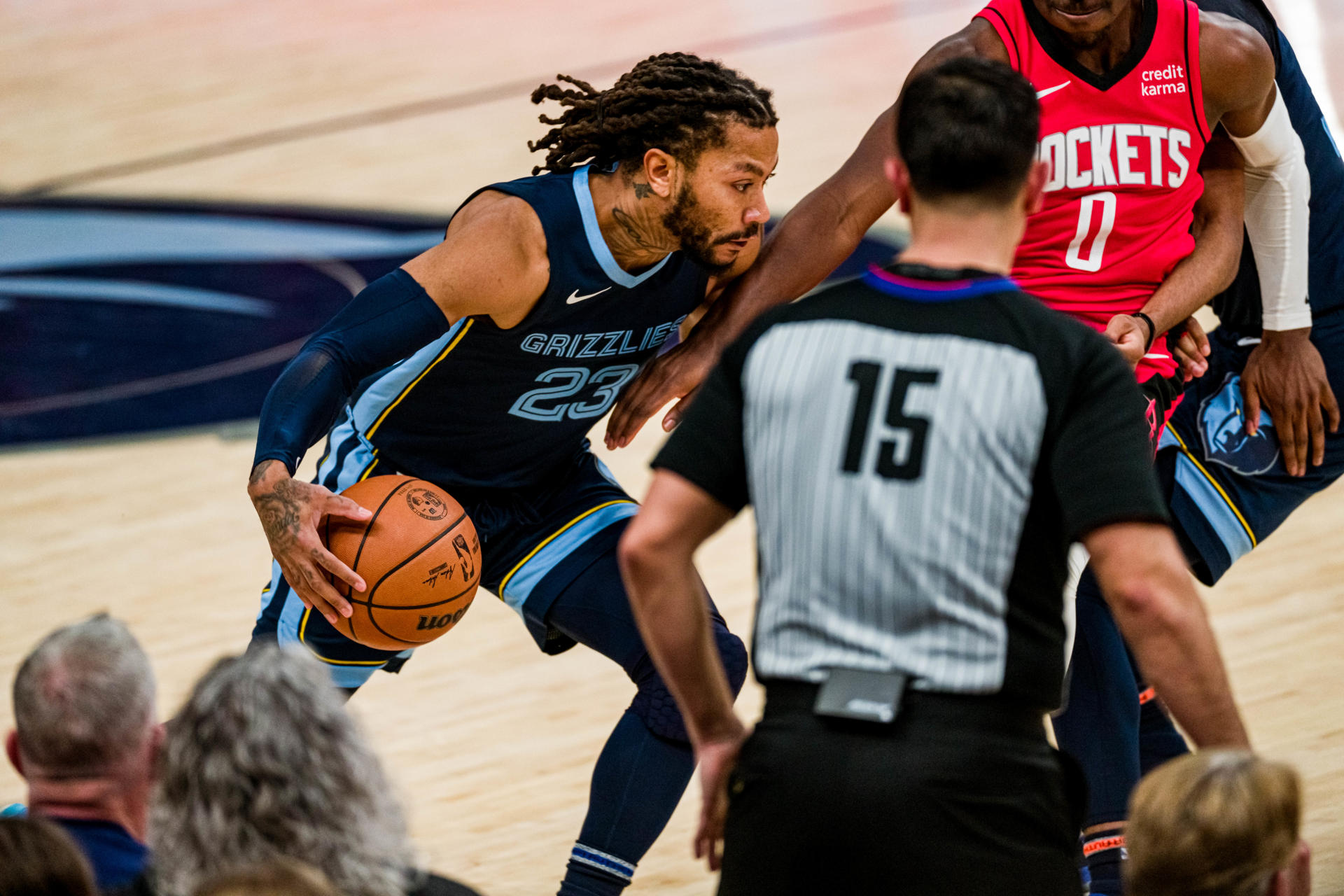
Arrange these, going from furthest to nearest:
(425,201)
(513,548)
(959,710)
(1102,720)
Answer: (425,201), (513,548), (1102,720), (959,710)

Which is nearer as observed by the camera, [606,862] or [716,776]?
[716,776]

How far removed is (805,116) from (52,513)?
561 centimetres

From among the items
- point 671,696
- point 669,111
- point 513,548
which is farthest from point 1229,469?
point 513,548

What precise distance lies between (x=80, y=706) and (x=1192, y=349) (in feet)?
8.68

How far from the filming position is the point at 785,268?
3.88m

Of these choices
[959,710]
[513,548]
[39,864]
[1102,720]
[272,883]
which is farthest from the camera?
[513,548]

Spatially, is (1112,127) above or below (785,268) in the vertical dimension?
above

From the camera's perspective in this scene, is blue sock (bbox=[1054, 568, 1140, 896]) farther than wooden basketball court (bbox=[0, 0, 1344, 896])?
No

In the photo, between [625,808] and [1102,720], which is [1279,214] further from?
[625,808]

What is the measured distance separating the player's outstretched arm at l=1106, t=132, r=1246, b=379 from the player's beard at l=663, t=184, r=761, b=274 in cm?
86

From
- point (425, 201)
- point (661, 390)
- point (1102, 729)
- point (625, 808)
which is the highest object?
point (661, 390)

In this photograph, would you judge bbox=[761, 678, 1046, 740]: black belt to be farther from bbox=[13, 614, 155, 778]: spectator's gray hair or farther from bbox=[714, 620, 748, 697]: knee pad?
bbox=[714, 620, 748, 697]: knee pad

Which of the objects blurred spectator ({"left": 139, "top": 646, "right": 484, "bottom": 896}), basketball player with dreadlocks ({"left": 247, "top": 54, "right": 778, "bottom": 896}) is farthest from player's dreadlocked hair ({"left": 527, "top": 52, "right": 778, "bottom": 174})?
blurred spectator ({"left": 139, "top": 646, "right": 484, "bottom": 896})

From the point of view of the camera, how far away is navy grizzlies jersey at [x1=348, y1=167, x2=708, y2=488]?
3758mm
